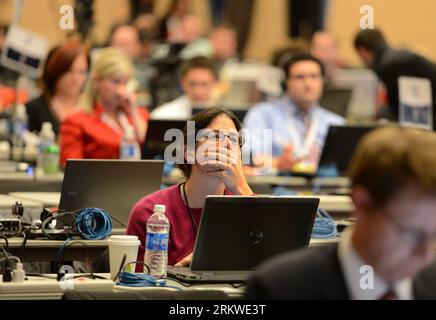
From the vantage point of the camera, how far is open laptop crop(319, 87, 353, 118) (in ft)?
32.5

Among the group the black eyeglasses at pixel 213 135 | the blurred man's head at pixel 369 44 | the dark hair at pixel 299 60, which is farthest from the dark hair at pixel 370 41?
the black eyeglasses at pixel 213 135

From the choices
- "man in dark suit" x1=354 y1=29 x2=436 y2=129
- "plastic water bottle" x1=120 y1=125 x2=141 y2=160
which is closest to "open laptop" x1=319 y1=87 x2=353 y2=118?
"man in dark suit" x1=354 y1=29 x2=436 y2=129

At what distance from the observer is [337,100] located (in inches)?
392

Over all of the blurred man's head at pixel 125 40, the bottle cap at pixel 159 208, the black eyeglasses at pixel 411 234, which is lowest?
the bottle cap at pixel 159 208

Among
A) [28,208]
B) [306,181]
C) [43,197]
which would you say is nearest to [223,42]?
[306,181]

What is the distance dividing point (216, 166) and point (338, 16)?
11113 millimetres

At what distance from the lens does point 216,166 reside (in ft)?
12.9

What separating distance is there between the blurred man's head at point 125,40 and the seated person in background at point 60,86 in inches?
191

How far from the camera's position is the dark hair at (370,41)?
28.1ft

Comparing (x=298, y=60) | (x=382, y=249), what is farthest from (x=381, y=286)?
(x=298, y=60)

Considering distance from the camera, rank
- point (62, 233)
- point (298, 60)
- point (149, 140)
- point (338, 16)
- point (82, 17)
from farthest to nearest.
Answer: point (338, 16) < point (82, 17) < point (298, 60) < point (149, 140) < point (62, 233)

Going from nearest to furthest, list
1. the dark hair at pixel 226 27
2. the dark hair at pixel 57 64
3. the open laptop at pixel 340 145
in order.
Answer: the open laptop at pixel 340 145 → the dark hair at pixel 57 64 → the dark hair at pixel 226 27

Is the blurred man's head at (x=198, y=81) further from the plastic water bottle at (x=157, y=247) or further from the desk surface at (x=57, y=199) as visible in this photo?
the plastic water bottle at (x=157, y=247)
